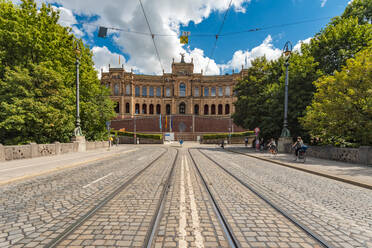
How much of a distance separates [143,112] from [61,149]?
48.4m

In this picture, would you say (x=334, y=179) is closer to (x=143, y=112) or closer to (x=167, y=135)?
(x=167, y=135)

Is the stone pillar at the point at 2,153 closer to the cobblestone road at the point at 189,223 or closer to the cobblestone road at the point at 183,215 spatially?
the cobblestone road at the point at 183,215

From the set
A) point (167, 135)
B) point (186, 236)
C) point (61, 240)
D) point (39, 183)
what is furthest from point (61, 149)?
point (167, 135)

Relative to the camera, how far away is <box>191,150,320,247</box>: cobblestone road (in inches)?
102

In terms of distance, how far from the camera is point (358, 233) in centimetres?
286

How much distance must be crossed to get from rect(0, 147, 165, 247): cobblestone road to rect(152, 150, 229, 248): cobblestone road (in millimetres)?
1839

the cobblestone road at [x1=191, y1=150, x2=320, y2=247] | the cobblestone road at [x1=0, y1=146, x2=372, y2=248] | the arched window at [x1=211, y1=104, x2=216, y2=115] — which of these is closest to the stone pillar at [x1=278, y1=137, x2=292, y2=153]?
the cobblestone road at [x1=0, y1=146, x2=372, y2=248]

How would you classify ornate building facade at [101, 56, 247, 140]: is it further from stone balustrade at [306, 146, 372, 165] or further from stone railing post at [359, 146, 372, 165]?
stone railing post at [359, 146, 372, 165]

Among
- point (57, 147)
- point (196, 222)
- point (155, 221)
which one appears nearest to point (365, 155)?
point (196, 222)

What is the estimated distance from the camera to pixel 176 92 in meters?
59.6

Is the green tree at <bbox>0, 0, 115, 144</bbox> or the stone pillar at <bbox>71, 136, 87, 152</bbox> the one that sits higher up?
the green tree at <bbox>0, 0, 115, 144</bbox>

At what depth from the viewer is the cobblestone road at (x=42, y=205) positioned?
2.71 metres

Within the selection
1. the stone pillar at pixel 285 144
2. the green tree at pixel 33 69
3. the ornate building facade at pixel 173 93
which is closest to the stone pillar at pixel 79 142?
the green tree at pixel 33 69

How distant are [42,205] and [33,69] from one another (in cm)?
1597
